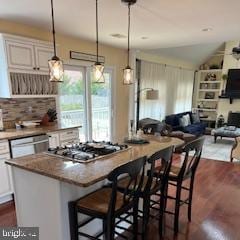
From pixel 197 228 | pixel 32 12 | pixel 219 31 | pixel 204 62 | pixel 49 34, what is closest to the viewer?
pixel 197 228

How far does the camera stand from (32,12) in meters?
2.90

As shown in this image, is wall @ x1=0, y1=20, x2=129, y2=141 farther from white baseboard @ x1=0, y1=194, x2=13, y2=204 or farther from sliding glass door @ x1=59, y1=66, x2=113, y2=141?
white baseboard @ x1=0, y1=194, x2=13, y2=204

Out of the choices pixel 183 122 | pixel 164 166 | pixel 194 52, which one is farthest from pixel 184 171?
pixel 194 52

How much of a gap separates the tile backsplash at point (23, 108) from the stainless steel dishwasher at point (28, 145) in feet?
2.11

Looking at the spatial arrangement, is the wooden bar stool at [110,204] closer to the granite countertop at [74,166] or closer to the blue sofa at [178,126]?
the granite countertop at [74,166]

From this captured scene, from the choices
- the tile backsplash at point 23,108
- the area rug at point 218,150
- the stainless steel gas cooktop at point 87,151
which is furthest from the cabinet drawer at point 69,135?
the area rug at point 218,150

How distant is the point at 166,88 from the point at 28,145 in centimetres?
567

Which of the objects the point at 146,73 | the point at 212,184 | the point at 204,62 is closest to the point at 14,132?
the point at 212,184

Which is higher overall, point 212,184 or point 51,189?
point 51,189

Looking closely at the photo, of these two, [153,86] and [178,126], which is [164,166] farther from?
[178,126]

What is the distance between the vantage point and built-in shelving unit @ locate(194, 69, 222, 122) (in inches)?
371

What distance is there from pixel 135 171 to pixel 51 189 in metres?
0.70

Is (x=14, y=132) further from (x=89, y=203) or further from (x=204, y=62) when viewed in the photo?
(x=204, y=62)

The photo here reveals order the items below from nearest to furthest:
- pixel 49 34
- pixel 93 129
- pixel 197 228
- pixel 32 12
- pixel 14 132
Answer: pixel 197 228 < pixel 32 12 < pixel 14 132 < pixel 49 34 < pixel 93 129
